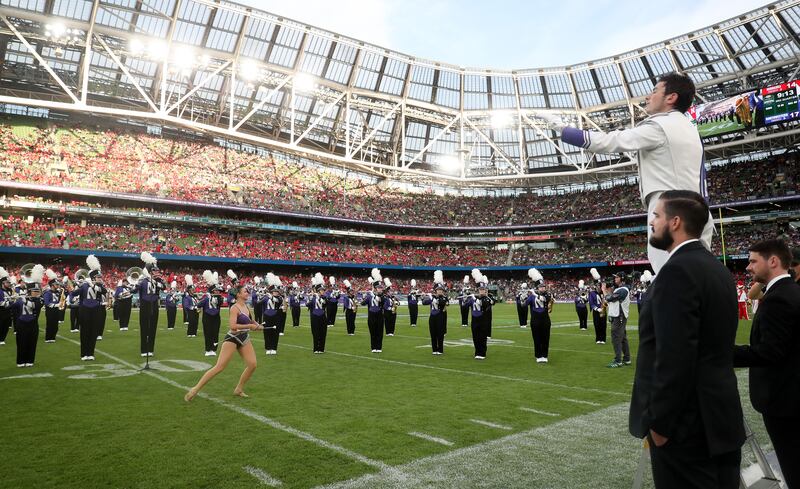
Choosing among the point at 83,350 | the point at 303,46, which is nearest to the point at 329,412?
the point at 83,350

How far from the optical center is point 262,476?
13.9 feet

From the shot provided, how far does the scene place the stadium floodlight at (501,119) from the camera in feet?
157

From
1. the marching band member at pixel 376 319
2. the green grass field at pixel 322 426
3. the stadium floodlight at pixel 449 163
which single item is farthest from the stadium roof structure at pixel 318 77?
the green grass field at pixel 322 426

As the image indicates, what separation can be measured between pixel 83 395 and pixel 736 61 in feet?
157

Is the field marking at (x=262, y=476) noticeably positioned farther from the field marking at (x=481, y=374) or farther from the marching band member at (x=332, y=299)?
the marching band member at (x=332, y=299)

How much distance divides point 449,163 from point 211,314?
46625 mm

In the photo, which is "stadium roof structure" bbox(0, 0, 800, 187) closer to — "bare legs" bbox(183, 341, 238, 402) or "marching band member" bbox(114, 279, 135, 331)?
"marching band member" bbox(114, 279, 135, 331)

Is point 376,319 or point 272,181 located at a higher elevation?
point 272,181

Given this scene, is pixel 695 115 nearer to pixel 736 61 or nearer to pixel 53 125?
pixel 736 61

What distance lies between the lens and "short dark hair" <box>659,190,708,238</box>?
2.27 meters

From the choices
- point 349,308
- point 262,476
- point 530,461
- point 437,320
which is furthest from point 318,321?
point 530,461

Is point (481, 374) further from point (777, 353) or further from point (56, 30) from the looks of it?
point (56, 30)

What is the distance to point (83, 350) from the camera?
453 inches

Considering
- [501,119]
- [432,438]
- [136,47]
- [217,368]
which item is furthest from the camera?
[501,119]
